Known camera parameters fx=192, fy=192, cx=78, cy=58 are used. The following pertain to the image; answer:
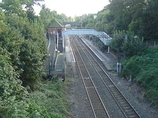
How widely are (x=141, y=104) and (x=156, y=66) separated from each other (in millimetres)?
4139

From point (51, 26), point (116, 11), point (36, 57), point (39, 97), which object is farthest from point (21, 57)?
point (51, 26)

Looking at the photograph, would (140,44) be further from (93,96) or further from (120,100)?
(93,96)

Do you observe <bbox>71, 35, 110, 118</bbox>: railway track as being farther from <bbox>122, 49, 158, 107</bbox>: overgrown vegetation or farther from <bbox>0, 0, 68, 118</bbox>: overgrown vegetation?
<bbox>122, 49, 158, 107</bbox>: overgrown vegetation

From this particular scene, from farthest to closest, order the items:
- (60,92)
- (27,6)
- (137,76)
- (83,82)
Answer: (27,6) → (83,82) → (137,76) → (60,92)

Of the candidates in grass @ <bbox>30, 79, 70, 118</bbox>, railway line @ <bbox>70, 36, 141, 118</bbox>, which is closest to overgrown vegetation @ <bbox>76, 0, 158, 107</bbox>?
railway line @ <bbox>70, 36, 141, 118</bbox>

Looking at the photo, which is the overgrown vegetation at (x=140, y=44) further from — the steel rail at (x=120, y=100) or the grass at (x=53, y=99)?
the grass at (x=53, y=99)

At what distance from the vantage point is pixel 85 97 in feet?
49.5

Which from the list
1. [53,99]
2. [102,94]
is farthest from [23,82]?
[102,94]

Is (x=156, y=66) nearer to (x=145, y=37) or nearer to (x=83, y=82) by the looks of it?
(x=83, y=82)

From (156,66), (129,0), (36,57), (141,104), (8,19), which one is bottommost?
(141,104)

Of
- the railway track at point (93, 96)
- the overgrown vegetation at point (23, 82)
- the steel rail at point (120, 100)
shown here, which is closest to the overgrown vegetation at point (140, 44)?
the steel rail at point (120, 100)

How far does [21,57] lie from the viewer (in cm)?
1277

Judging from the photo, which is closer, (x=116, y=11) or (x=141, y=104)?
(x=141, y=104)

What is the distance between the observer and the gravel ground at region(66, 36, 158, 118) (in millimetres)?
12477
